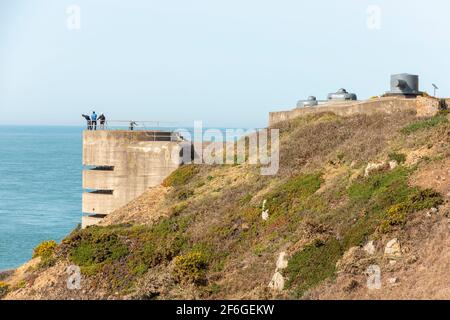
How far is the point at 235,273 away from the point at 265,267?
3.51 ft

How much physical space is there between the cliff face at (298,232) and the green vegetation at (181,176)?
1603 millimetres

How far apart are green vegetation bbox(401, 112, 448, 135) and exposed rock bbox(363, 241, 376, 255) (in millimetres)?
9563

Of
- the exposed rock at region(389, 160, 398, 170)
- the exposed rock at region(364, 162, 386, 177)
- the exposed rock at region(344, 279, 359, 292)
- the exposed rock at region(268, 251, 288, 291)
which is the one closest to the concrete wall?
the exposed rock at region(364, 162, 386, 177)

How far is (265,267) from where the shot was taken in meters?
22.8

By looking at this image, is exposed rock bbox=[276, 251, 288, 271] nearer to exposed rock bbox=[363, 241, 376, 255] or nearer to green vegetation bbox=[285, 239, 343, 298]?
green vegetation bbox=[285, 239, 343, 298]

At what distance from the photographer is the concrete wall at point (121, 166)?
129 feet

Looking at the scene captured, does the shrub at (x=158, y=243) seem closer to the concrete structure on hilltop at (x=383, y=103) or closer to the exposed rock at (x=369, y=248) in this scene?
the exposed rock at (x=369, y=248)

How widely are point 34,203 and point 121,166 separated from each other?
4817 centimetres

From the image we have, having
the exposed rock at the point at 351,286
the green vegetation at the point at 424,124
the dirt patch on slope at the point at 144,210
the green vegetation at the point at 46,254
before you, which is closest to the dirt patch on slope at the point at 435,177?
the exposed rock at the point at 351,286

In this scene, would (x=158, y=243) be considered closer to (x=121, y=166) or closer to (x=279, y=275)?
(x=279, y=275)

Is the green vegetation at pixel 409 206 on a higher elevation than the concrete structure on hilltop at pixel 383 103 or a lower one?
lower
